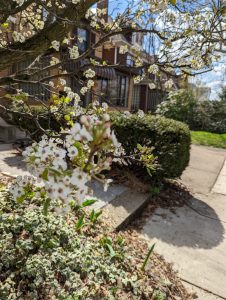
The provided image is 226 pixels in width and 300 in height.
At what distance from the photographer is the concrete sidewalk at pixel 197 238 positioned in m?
2.80

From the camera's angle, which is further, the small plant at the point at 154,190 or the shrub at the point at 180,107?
the shrub at the point at 180,107

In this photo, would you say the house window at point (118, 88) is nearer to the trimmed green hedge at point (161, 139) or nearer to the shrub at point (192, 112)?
the shrub at point (192, 112)

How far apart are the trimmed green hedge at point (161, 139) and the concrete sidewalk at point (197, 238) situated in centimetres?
75

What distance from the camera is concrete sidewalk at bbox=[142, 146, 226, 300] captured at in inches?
110

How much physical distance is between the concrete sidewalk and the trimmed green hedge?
2.45 feet

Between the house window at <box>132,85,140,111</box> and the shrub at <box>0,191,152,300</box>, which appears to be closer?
the shrub at <box>0,191,152,300</box>

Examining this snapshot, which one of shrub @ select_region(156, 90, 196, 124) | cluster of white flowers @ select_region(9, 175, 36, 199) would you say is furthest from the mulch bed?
shrub @ select_region(156, 90, 196, 124)

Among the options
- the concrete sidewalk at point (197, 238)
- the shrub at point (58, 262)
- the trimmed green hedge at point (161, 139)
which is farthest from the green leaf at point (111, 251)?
the trimmed green hedge at point (161, 139)

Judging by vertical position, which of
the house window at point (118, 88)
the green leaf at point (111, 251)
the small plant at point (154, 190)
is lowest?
the green leaf at point (111, 251)

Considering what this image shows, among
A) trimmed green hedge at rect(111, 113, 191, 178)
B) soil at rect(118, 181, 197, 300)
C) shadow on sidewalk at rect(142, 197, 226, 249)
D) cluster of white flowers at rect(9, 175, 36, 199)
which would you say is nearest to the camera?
cluster of white flowers at rect(9, 175, 36, 199)

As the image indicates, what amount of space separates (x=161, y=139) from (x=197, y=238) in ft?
5.66

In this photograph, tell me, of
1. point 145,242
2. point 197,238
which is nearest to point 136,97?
point 197,238

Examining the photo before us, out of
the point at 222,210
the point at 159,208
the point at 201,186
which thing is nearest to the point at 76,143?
the point at 159,208

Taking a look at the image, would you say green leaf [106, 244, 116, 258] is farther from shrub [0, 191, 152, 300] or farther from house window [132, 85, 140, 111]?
house window [132, 85, 140, 111]
